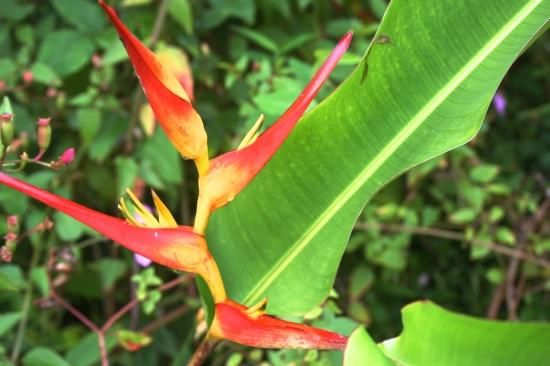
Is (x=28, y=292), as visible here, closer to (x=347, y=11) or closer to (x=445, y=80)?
(x=445, y=80)

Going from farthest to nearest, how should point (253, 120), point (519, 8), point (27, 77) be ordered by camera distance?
1. point (27, 77)
2. point (253, 120)
3. point (519, 8)

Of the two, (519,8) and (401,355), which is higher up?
(519,8)

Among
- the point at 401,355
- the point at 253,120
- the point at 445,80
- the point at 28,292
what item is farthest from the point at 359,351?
the point at 28,292

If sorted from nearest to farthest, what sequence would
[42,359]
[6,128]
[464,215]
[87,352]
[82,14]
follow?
1. [6,128]
2. [42,359]
3. [87,352]
4. [82,14]
5. [464,215]

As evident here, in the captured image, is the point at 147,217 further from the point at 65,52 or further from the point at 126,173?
the point at 65,52

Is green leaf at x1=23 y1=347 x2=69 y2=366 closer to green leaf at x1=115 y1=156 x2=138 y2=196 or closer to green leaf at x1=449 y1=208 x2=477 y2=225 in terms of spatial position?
green leaf at x1=115 y1=156 x2=138 y2=196

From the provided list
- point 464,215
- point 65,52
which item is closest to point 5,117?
point 65,52
